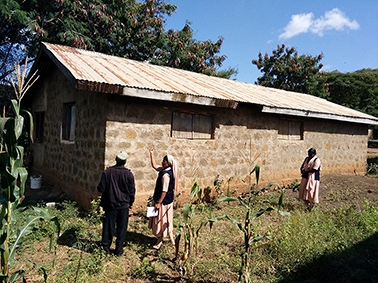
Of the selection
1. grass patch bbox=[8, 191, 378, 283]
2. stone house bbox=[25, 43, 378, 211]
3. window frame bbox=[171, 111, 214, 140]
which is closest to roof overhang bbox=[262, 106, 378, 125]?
stone house bbox=[25, 43, 378, 211]

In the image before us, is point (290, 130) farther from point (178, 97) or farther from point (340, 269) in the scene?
point (340, 269)

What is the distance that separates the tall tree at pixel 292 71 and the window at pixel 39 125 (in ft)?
63.7

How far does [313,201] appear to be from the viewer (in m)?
7.29

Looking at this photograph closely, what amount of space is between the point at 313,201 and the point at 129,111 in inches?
188

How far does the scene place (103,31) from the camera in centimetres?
1388

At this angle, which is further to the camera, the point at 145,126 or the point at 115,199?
the point at 145,126

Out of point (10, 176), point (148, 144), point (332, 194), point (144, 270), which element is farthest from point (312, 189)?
point (10, 176)

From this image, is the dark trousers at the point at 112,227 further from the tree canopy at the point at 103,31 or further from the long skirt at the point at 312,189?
the tree canopy at the point at 103,31

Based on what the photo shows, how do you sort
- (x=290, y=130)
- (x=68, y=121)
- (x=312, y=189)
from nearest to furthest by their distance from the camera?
(x=312, y=189) < (x=68, y=121) < (x=290, y=130)

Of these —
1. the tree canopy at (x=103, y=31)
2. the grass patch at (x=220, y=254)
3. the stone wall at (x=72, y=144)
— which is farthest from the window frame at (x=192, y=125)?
the tree canopy at (x=103, y=31)

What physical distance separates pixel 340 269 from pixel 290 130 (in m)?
6.63

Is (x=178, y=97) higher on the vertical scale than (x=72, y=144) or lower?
higher

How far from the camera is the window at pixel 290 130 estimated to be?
390 inches

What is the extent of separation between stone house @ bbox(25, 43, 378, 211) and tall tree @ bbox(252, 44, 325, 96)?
14.4 meters
